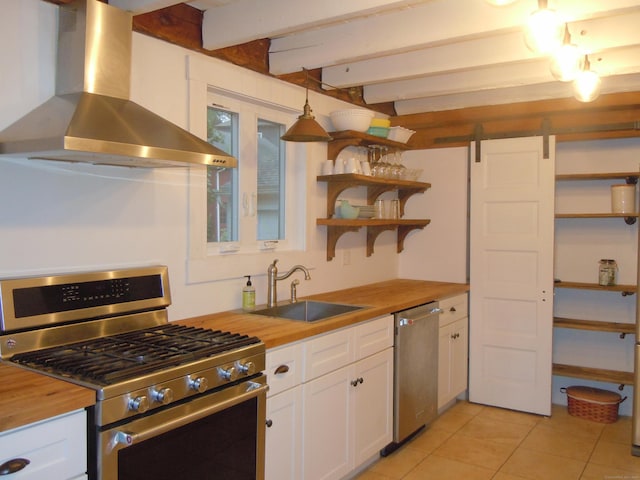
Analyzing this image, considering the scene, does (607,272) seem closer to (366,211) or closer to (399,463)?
(366,211)

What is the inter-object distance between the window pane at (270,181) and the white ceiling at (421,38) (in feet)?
1.30

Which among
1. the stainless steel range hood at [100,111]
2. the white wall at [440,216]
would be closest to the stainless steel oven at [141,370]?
the stainless steel range hood at [100,111]

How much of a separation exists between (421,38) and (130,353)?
2026 millimetres

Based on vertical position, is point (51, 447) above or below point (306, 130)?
below

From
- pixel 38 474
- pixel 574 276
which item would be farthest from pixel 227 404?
pixel 574 276

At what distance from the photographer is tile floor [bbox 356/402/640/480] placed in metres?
3.12

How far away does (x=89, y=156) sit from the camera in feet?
6.55

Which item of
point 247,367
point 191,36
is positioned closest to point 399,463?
point 247,367

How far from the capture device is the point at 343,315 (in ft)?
9.56

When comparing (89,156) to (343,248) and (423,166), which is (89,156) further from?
(423,166)

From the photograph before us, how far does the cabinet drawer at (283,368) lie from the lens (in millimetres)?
2359

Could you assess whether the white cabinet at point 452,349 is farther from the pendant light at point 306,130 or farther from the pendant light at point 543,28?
the pendant light at point 543,28

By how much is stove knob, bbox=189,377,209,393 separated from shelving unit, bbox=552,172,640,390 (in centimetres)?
295

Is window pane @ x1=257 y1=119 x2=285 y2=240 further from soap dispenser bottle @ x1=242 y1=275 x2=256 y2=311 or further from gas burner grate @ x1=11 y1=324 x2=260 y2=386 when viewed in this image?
gas burner grate @ x1=11 y1=324 x2=260 y2=386
